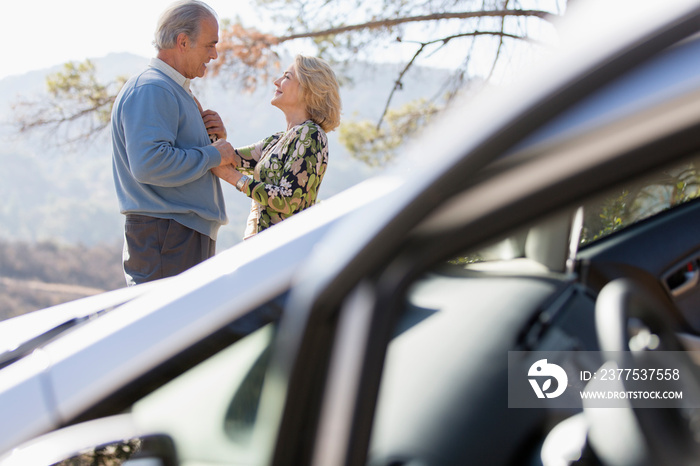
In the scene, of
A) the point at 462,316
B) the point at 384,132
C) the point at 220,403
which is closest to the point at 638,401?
the point at 462,316

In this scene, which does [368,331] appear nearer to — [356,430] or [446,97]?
[356,430]

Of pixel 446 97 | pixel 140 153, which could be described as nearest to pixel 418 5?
pixel 446 97

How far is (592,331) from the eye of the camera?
3.02 ft

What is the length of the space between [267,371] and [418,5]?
Result: 6135 millimetres

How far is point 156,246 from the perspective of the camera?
8.14 feet

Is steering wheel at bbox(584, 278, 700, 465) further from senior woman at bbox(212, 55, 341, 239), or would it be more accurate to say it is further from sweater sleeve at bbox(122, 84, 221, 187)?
sweater sleeve at bbox(122, 84, 221, 187)

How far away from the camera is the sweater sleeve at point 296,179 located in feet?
7.97

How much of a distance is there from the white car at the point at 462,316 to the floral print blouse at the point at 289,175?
1560 millimetres

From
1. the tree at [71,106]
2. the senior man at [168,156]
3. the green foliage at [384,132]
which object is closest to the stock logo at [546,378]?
the senior man at [168,156]

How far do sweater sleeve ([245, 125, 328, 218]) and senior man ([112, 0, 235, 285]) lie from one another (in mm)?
249

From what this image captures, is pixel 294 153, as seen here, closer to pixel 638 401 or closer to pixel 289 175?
pixel 289 175

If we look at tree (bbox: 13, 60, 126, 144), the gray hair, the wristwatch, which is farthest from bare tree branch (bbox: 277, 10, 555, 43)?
the wristwatch

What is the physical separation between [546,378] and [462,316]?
16 cm

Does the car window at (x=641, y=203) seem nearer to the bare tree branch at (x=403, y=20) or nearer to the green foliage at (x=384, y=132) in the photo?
the bare tree branch at (x=403, y=20)
